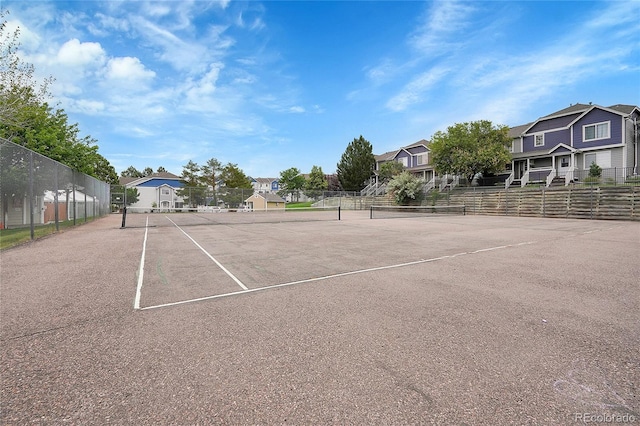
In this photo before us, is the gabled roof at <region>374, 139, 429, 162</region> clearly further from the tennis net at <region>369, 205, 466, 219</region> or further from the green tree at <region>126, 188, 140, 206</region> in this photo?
the green tree at <region>126, 188, 140, 206</region>

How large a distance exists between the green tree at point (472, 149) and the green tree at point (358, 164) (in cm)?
1922

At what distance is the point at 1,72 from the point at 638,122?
145ft

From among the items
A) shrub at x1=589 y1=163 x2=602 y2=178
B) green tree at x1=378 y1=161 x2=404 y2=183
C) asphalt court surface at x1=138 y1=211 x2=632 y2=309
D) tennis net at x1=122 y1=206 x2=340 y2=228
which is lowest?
asphalt court surface at x1=138 y1=211 x2=632 y2=309

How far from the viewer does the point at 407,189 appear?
35.3m

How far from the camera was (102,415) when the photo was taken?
1.95 m

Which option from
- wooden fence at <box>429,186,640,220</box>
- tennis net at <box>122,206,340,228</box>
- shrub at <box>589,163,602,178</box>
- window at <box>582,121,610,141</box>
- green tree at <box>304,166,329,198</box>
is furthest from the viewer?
green tree at <box>304,166,329,198</box>

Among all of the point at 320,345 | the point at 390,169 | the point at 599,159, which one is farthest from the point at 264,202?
the point at 320,345

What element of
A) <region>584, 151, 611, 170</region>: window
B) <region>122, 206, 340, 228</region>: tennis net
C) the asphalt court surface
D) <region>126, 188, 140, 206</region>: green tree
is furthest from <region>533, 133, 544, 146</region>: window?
<region>126, 188, 140, 206</region>: green tree

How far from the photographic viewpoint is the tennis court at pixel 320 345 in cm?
204

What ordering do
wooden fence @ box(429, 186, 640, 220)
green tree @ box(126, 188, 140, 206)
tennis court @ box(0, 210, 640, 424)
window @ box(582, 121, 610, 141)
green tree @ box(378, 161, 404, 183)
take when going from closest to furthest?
tennis court @ box(0, 210, 640, 424)
wooden fence @ box(429, 186, 640, 220)
window @ box(582, 121, 610, 141)
green tree @ box(126, 188, 140, 206)
green tree @ box(378, 161, 404, 183)

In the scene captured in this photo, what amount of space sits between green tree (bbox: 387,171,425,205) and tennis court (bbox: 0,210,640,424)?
29.8 m

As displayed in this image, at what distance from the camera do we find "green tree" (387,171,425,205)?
35250 mm

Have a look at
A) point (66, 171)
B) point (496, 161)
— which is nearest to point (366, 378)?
point (66, 171)

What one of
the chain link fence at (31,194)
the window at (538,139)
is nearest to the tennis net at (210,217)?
the chain link fence at (31,194)
